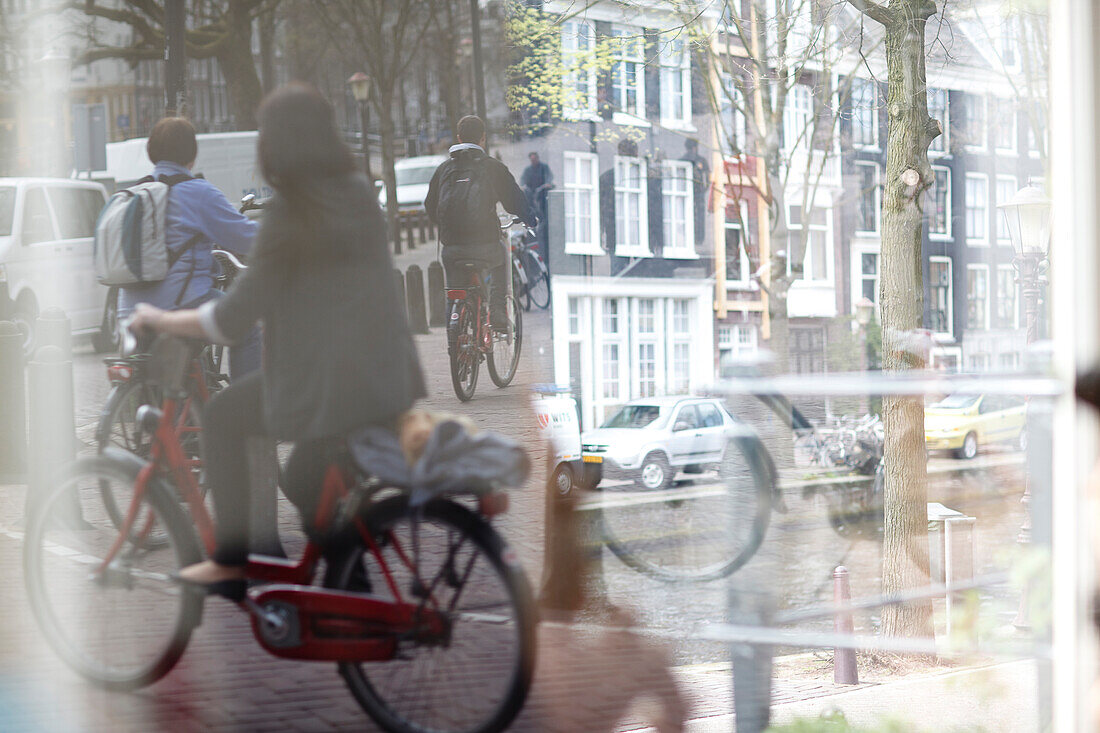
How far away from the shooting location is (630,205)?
4.85m

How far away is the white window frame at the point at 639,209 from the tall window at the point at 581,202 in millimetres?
112

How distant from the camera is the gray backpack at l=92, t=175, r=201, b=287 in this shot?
11.6ft

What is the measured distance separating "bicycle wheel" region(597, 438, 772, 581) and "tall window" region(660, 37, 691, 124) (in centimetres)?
138

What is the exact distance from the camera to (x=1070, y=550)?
3664 mm

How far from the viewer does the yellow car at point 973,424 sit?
637 centimetres

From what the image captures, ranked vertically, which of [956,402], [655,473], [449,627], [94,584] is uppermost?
[956,402]

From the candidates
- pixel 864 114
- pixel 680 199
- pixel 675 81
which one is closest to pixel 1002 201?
pixel 864 114

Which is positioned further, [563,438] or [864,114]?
[864,114]

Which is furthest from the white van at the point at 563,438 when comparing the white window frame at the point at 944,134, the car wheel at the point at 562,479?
the white window frame at the point at 944,134

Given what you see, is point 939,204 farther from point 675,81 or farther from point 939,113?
point 675,81

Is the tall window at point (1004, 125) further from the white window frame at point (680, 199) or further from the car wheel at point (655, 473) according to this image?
the car wheel at point (655, 473)

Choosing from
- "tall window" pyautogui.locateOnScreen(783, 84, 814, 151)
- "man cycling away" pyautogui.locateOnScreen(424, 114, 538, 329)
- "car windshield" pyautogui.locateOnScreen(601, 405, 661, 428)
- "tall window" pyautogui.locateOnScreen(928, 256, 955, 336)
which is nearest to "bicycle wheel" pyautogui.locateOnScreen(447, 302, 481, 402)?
"man cycling away" pyautogui.locateOnScreen(424, 114, 538, 329)

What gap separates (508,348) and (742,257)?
4.41 feet

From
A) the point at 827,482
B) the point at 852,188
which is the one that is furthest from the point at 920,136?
the point at 827,482
